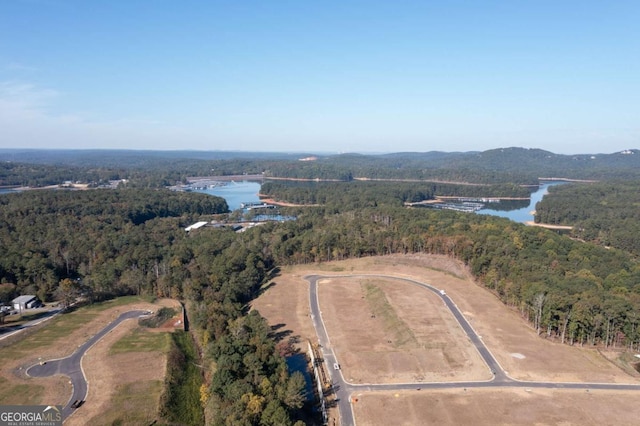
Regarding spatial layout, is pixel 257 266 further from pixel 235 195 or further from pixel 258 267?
pixel 235 195

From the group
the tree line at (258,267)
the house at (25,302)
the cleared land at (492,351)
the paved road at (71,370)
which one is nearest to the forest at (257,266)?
the tree line at (258,267)

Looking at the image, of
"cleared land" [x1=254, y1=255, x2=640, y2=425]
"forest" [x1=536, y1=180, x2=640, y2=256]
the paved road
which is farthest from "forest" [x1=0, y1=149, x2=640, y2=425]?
the paved road

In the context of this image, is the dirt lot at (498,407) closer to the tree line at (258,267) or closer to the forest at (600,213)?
the tree line at (258,267)

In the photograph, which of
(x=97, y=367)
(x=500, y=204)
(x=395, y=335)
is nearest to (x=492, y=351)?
(x=395, y=335)

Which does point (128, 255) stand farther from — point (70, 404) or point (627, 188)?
point (627, 188)

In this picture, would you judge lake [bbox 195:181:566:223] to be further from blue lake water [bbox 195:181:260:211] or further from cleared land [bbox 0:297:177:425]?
cleared land [bbox 0:297:177:425]

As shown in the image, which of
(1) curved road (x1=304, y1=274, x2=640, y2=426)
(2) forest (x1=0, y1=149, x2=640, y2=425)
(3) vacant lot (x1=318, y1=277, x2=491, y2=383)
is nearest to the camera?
(1) curved road (x1=304, y1=274, x2=640, y2=426)

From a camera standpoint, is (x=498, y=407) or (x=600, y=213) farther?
(x=600, y=213)
